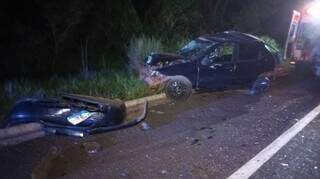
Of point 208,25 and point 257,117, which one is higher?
point 208,25

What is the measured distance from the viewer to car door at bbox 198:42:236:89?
1047 centimetres

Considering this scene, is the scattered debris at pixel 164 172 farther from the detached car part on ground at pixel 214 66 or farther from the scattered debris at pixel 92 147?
the detached car part on ground at pixel 214 66

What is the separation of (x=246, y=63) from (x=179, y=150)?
478 cm

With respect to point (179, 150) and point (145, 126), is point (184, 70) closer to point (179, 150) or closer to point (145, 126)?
point (145, 126)

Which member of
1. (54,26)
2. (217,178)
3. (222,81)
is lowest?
(217,178)

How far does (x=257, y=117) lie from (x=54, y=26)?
5.08 metres

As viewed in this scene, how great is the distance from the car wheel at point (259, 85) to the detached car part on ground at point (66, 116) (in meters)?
4.81

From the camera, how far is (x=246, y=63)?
11008 millimetres

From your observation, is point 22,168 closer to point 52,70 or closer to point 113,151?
point 113,151

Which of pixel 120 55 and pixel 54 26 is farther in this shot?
pixel 120 55

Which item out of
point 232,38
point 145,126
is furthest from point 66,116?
point 232,38

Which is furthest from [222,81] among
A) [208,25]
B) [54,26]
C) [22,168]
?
[208,25]

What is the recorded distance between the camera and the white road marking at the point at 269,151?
601 cm

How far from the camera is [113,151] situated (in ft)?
22.1
